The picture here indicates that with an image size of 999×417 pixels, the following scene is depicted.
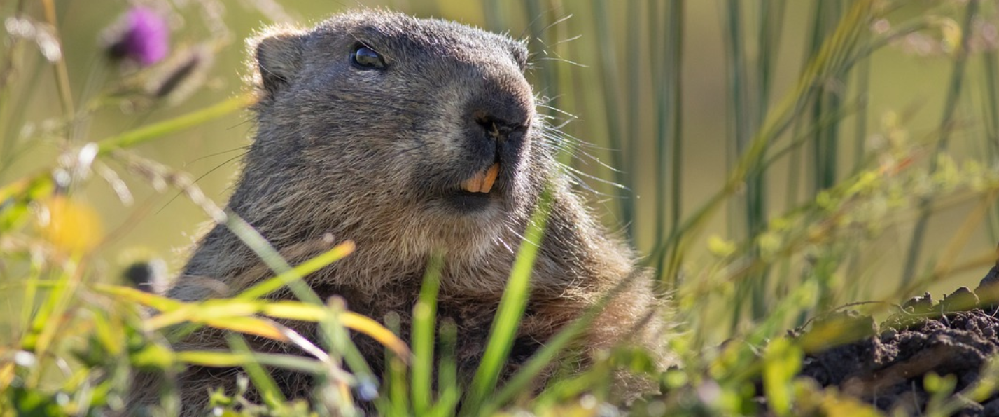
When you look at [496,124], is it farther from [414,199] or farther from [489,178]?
[414,199]

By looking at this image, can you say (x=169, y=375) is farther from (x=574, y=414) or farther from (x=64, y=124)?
(x=64, y=124)

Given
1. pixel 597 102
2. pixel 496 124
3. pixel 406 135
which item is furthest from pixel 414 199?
pixel 597 102

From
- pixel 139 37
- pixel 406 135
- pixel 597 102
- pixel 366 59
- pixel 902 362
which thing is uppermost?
pixel 139 37

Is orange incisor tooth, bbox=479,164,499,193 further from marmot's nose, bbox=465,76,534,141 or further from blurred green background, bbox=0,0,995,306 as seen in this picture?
blurred green background, bbox=0,0,995,306

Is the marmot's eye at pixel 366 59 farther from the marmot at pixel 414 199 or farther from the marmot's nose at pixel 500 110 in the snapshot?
the marmot's nose at pixel 500 110

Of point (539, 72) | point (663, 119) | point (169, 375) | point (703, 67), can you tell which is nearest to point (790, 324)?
point (663, 119)

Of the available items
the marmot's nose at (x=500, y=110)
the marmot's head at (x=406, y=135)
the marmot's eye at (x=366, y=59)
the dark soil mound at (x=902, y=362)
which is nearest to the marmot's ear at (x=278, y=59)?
the marmot's head at (x=406, y=135)
